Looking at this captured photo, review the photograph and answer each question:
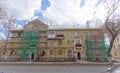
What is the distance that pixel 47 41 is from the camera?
49.2 meters

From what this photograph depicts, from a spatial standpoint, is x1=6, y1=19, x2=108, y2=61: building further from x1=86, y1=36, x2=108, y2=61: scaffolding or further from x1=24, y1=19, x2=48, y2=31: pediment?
x1=86, y1=36, x2=108, y2=61: scaffolding

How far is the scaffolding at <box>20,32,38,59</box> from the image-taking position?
156 feet

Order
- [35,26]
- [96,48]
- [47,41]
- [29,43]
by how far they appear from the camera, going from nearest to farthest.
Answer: [96,48] → [29,43] → [47,41] → [35,26]

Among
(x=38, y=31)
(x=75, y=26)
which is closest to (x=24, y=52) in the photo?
(x=38, y=31)

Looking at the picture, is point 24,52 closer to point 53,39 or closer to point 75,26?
point 53,39

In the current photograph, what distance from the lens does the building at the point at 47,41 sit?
47750mm

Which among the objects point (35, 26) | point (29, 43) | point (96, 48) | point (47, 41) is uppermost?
point (35, 26)

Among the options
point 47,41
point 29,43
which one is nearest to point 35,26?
point 29,43

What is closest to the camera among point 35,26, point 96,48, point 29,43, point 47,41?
point 96,48

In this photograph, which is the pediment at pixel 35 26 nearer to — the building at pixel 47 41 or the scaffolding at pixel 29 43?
the building at pixel 47 41

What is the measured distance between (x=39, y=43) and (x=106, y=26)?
23.1 m

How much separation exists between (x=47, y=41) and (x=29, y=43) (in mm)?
5564

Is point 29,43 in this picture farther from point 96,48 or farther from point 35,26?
point 96,48

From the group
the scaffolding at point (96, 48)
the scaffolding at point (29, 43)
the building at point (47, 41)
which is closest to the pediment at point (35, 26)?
the building at point (47, 41)
